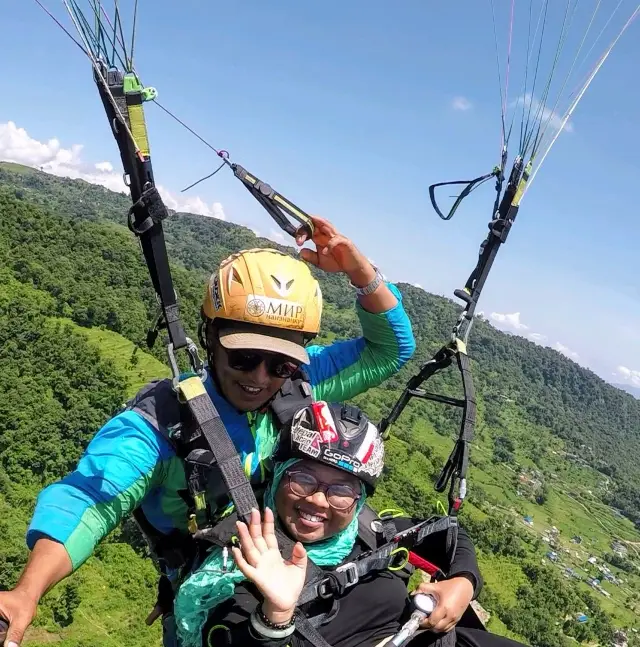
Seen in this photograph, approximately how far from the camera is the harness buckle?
238 cm

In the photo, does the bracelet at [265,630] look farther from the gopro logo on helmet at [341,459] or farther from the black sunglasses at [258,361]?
the black sunglasses at [258,361]

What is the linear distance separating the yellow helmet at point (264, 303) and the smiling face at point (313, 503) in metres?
0.52

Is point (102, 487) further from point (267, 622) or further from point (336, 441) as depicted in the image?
point (336, 441)

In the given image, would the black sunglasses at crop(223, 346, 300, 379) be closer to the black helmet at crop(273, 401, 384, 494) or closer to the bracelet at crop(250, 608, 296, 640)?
the black helmet at crop(273, 401, 384, 494)

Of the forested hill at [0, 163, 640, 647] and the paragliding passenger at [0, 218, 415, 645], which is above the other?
the paragliding passenger at [0, 218, 415, 645]

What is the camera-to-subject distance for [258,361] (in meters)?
2.58

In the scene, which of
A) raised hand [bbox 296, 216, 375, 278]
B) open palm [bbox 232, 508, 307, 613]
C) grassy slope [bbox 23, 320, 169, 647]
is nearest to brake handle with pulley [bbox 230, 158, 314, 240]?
raised hand [bbox 296, 216, 375, 278]

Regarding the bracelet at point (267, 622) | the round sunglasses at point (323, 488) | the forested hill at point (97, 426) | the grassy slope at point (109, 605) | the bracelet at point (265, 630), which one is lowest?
the grassy slope at point (109, 605)

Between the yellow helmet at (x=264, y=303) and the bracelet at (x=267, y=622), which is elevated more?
the yellow helmet at (x=264, y=303)

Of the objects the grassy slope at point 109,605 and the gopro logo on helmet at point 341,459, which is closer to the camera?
the gopro logo on helmet at point 341,459

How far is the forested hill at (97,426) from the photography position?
4488 cm

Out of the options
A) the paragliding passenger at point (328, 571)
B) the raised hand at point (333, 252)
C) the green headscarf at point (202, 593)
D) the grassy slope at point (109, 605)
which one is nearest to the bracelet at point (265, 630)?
the paragliding passenger at point (328, 571)

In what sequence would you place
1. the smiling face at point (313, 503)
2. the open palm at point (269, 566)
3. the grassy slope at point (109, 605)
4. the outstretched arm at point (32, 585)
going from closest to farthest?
1. the outstretched arm at point (32, 585)
2. the open palm at point (269, 566)
3. the smiling face at point (313, 503)
4. the grassy slope at point (109, 605)

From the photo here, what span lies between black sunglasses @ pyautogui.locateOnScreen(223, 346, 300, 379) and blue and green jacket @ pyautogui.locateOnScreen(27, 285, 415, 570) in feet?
0.97
